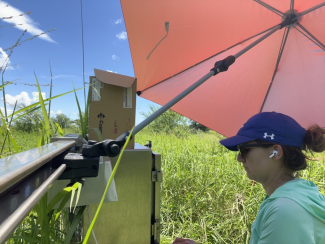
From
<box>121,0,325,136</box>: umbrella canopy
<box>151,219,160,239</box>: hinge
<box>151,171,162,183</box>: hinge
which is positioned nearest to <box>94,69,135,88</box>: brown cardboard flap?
<box>121,0,325,136</box>: umbrella canopy

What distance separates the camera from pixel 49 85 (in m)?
0.94

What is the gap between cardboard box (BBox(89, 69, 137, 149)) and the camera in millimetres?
1553

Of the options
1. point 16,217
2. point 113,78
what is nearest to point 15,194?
point 16,217

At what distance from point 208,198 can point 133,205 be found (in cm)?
140

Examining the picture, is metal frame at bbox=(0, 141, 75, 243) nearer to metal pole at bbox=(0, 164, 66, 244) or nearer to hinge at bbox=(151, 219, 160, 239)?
metal pole at bbox=(0, 164, 66, 244)

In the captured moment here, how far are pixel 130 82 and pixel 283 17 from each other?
1265 millimetres

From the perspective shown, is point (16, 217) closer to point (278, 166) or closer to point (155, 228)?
point (278, 166)

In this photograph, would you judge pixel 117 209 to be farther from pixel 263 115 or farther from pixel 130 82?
pixel 263 115

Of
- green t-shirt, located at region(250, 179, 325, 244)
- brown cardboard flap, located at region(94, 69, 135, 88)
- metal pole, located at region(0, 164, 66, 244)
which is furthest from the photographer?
brown cardboard flap, located at region(94, 69, 135, 88)

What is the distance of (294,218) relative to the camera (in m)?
0.77

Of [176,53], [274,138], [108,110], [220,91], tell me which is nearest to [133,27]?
[176,53]

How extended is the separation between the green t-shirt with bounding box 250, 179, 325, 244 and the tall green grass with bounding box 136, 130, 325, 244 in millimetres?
1530

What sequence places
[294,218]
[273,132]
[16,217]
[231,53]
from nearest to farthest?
[16,217], [294,218], [273,132], [231,53]

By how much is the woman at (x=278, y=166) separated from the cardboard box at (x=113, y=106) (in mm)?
751
